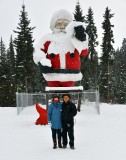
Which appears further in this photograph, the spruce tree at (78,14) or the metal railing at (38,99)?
the spruce tree at (78,14)

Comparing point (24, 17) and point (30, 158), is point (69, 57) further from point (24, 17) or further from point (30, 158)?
point (24, 17)

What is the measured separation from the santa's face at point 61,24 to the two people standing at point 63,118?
4370 millimetres

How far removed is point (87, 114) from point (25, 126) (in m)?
3.31

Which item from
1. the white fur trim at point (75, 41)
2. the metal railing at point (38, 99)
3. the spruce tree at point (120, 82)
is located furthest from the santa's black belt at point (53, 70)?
the spruce tree at point (120, 82)

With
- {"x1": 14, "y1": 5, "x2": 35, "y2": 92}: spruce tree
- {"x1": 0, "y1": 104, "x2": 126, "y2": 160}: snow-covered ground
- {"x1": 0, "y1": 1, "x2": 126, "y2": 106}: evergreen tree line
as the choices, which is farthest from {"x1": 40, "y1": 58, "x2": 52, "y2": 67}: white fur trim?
{"x1": 14, "y1": 5, "x2": 35, "y2": 92}: spruce tree

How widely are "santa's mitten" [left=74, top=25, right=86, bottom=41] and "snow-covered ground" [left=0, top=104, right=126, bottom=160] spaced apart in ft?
7.90

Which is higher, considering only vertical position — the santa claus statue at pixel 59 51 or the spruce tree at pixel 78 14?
the spruce tree at pixel 78 14

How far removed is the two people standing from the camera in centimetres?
699

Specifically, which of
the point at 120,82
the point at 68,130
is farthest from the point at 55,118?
the point at 120,82

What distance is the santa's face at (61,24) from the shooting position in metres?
10.9

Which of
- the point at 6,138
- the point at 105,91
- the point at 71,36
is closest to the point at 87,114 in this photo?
the point at 71,36

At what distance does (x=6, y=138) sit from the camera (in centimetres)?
825

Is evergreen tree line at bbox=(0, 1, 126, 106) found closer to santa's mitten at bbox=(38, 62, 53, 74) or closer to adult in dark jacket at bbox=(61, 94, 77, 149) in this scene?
santa's mitten at bbox=(38, 62, 53, 74)

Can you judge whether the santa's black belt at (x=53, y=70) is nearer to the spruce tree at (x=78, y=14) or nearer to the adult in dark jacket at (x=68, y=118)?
the adult in dark jacket at (x=68, y=118)
